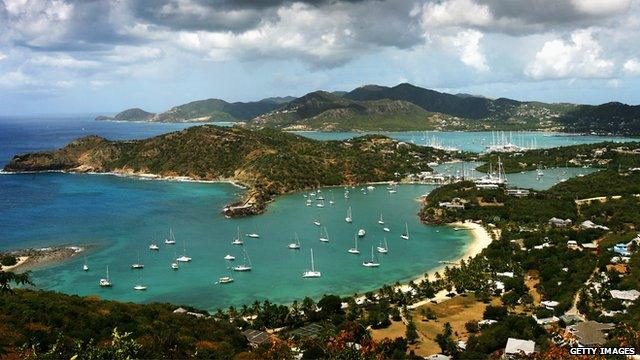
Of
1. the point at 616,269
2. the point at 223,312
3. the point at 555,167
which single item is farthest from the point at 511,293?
the point at 555,167

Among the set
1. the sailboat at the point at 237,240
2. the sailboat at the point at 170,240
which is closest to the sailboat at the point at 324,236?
the sailboat at the point at 237,240

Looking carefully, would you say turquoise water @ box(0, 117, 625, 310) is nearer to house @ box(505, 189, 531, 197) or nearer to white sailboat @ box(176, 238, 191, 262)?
white sailboat @ box(176, 238, 191, 262)

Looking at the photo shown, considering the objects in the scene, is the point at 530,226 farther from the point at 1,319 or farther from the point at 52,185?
the point at 52,185

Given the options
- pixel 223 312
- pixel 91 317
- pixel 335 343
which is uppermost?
pixel 335 343

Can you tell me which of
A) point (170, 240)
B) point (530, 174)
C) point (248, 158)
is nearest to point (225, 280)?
point (170, 240)

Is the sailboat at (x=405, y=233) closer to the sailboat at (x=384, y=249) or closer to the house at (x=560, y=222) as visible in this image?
the sailboat at (x=384, y=249)

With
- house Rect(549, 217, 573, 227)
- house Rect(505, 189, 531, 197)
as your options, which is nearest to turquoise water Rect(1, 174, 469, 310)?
house Rect(549, 217, 573, 227)
